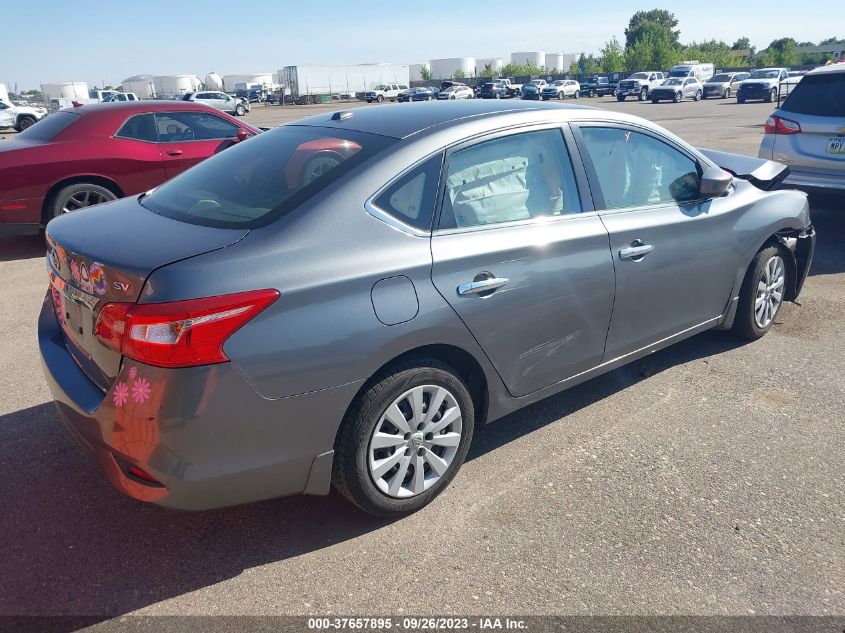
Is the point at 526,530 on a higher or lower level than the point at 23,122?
higher

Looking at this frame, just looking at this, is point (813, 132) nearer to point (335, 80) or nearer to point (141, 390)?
point (141, 390)

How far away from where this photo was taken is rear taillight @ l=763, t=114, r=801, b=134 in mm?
7527

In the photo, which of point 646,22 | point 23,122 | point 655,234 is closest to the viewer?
point 655,234

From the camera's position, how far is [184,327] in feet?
7.64

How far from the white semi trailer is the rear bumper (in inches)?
2650

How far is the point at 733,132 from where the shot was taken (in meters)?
20.3

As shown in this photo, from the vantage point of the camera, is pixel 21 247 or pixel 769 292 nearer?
pixel 769 292

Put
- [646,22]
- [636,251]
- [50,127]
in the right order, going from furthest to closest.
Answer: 1. [646,22]
2. [50,127]
3. [636,251]

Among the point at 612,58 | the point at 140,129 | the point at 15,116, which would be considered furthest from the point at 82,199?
the point at 612,58

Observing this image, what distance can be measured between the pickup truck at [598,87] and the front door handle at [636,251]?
64.5 meters

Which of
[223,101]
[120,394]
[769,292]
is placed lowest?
[223,101]

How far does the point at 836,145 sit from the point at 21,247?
894cm

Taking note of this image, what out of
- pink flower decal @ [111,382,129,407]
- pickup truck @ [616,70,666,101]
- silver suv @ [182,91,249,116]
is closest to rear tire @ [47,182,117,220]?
pink flower decal @ [111,382,129,407]

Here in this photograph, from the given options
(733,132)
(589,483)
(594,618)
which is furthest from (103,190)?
(733,132)
